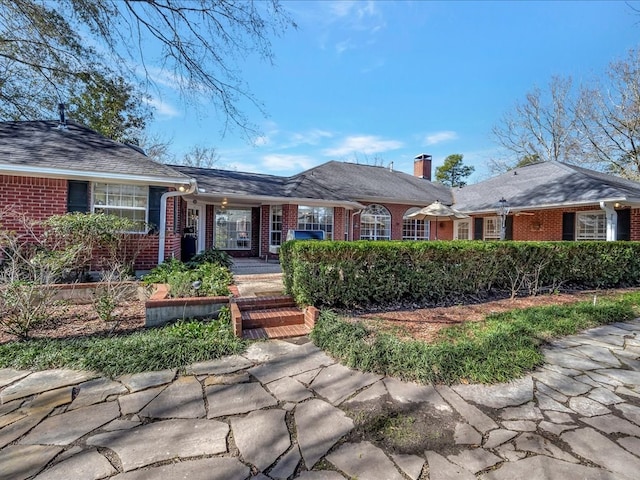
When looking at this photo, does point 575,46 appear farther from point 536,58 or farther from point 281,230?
point 281,230

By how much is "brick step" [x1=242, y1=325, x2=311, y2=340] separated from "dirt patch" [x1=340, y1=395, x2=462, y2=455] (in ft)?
6.28

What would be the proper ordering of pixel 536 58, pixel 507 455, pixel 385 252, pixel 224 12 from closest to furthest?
pixel 507 455 → pixel 385 252 → pixel 224 12 → pixel 536 58

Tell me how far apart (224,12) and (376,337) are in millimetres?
7457

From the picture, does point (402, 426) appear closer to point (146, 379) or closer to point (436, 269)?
point (146, 379)

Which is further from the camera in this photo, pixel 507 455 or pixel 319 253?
pixel 319 253

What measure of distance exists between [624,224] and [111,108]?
22167 millimetres

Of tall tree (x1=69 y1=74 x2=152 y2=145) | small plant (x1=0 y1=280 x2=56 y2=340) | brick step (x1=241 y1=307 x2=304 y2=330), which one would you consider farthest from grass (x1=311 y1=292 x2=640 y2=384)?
tall tree (x1=69 y1=74 x2=152 y2=145)

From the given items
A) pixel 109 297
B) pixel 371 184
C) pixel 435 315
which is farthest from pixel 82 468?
pixel 371 184

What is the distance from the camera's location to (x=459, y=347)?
3744mm

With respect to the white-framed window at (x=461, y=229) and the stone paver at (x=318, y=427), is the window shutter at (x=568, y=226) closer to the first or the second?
the white-framed window at (x=461, y=229)

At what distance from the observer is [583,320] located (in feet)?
17.1

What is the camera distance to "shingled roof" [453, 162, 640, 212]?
35.5ft

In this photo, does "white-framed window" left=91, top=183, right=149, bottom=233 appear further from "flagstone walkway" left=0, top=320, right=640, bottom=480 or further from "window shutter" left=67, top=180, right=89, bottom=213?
"flagstone walkway" left=0, top=320, right=640, bottom=480

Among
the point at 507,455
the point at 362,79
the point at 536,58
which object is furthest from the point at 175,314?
the point at 536,58
